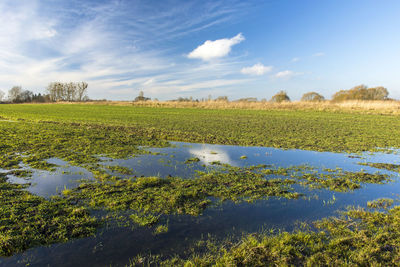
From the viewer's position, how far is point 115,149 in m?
13.0

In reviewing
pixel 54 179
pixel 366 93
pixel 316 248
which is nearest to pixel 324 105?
pixel 366 93

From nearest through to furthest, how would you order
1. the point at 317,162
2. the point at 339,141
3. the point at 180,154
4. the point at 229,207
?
the point at 229,207 < the point at 317,162 < the point at 180,154 < the point at 339,141

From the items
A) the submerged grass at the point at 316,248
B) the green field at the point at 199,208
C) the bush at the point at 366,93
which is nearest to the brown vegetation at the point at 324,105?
the bush at the point at 366,93

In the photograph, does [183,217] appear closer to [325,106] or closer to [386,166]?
[386,166]

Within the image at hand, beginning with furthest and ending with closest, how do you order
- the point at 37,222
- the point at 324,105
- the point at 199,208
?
the point at 324,105, the point at 199,208, the point at 37,222

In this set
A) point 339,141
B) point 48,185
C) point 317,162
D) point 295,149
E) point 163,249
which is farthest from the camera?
point 339,141

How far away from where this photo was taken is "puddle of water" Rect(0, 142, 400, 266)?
4.30 metres

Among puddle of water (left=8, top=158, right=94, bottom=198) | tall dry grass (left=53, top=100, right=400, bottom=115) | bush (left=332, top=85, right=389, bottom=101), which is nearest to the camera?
puddle of water (left=8, top=158, right=94, bottom=198)

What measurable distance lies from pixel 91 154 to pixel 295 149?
41.2 ft

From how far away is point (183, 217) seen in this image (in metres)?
5.77

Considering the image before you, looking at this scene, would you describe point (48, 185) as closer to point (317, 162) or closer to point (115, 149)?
point (115, 149)

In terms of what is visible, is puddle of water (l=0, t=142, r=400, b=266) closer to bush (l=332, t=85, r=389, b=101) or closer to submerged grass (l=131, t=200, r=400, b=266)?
submerged grass (l=131, t=200, r=400, b=266)

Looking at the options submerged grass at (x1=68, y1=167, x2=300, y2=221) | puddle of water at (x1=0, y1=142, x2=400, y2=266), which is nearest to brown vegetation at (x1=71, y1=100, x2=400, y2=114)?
puddle of water at (x1=0, y1=142, x2=400, y2=266)

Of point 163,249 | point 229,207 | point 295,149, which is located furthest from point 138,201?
point 295,149
